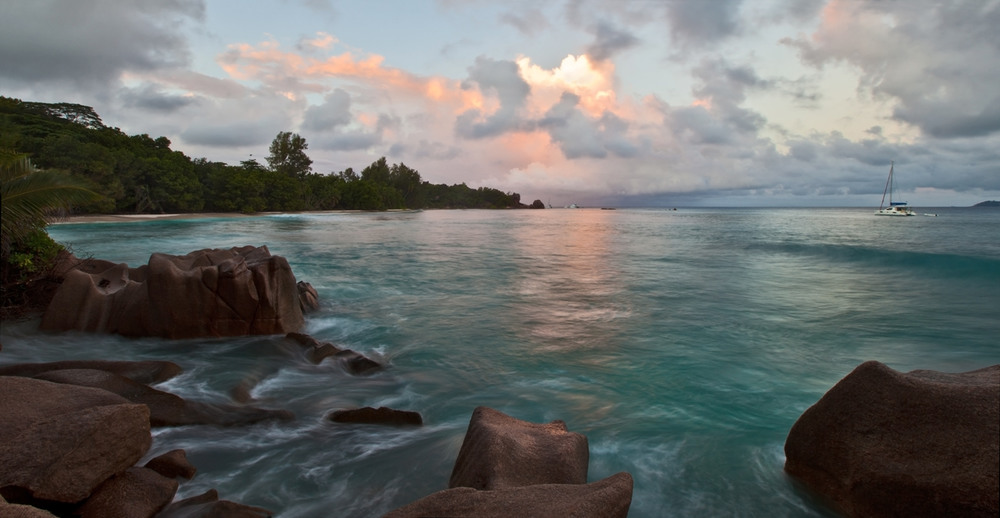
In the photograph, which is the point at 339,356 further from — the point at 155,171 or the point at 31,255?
the point at 155,171

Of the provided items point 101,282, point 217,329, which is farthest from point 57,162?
point 217,329

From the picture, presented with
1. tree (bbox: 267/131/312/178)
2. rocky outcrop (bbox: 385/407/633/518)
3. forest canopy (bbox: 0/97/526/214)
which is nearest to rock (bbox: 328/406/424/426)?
rocky outcrop (bbox: 385/407/633/518)

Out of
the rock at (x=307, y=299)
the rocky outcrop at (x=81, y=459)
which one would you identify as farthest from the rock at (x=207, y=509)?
the rock at (x=307, y=299)

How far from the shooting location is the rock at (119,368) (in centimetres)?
606

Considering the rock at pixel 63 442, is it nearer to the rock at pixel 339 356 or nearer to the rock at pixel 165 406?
the rock at pixel 165 406

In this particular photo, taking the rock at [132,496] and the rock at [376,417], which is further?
the rock at [376,417]

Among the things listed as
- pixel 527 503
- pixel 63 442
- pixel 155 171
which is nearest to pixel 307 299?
pixel 63 442

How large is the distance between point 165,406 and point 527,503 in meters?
4.80

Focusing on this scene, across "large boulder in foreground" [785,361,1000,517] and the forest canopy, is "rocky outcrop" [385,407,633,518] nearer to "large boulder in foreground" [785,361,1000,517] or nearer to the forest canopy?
"large boulder in foreground" [785,361,1000,517]

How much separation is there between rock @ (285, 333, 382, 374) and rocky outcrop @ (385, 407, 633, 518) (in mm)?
3711

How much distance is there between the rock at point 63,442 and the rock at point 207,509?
490 millimetres

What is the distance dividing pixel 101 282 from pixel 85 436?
28.1 feet

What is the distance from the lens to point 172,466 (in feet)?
14.5

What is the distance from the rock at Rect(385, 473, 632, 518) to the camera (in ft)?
9.18
